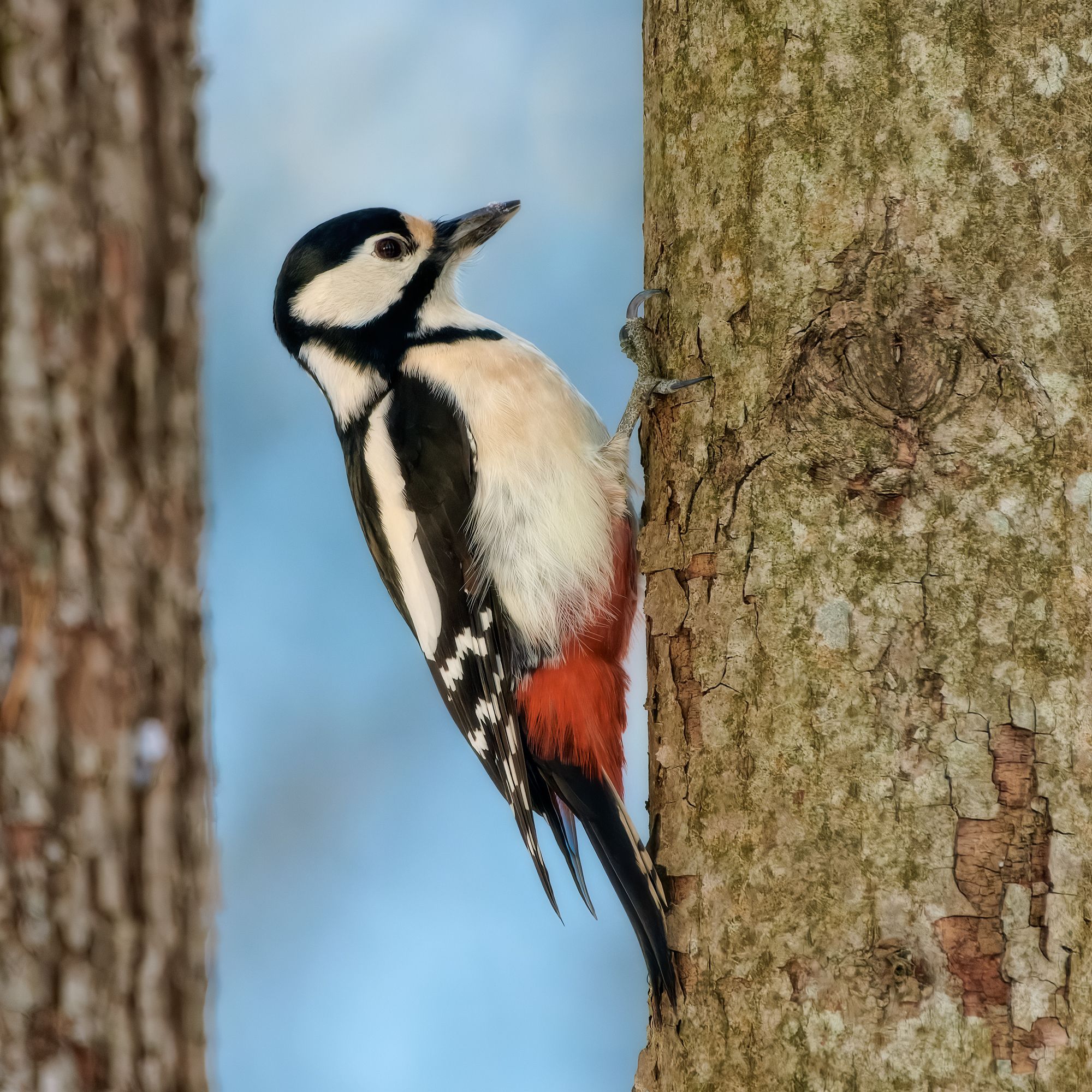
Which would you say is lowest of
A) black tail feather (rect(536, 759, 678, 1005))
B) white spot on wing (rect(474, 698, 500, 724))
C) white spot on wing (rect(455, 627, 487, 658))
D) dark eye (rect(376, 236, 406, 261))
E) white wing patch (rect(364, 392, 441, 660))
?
black tail feather (rect(536, 759, 678, 1005))

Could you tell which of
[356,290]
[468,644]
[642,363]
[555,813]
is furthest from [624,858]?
[356,290]

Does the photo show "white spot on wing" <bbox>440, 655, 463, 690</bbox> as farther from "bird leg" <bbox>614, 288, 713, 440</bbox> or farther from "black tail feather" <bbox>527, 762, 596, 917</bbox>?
"bird leg" <bbox>614, 288, 713, 440</bbox>

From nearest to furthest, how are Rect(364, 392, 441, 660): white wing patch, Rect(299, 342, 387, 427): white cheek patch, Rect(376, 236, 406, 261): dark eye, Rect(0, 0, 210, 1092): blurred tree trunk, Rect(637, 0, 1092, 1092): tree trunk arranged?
1. Rect(0, 0, 210, 1092): blurred tree trunk
2. Rect(637, 0, 1092, 1092): tree trunk
3. Rect(364, 392, 441, 660): white wing patch
4. Rect(299, 342, 387, 427): white cheek patch
5. Rect(376, 236, 406, 261): dark eye

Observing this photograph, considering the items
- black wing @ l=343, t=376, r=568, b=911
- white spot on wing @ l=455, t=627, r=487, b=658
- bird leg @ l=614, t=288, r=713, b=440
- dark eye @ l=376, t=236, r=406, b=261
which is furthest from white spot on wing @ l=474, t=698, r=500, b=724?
dark eye @ l=376, t=236, r=406, b=261

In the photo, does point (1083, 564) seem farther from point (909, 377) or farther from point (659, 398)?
point (659, 398)

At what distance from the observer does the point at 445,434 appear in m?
2.72

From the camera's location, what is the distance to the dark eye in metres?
3.04

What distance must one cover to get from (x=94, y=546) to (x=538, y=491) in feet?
5.68

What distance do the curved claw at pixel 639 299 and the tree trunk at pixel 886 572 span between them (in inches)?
5.5

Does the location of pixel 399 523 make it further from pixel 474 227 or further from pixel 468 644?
pixel 474 227

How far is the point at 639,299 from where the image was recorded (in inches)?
86.3

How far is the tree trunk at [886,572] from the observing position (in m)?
1.54

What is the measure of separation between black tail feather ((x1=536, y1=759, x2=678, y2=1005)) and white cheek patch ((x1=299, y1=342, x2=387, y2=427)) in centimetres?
97

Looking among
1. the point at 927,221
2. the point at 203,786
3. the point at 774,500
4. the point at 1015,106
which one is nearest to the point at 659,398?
the point at 774,500
